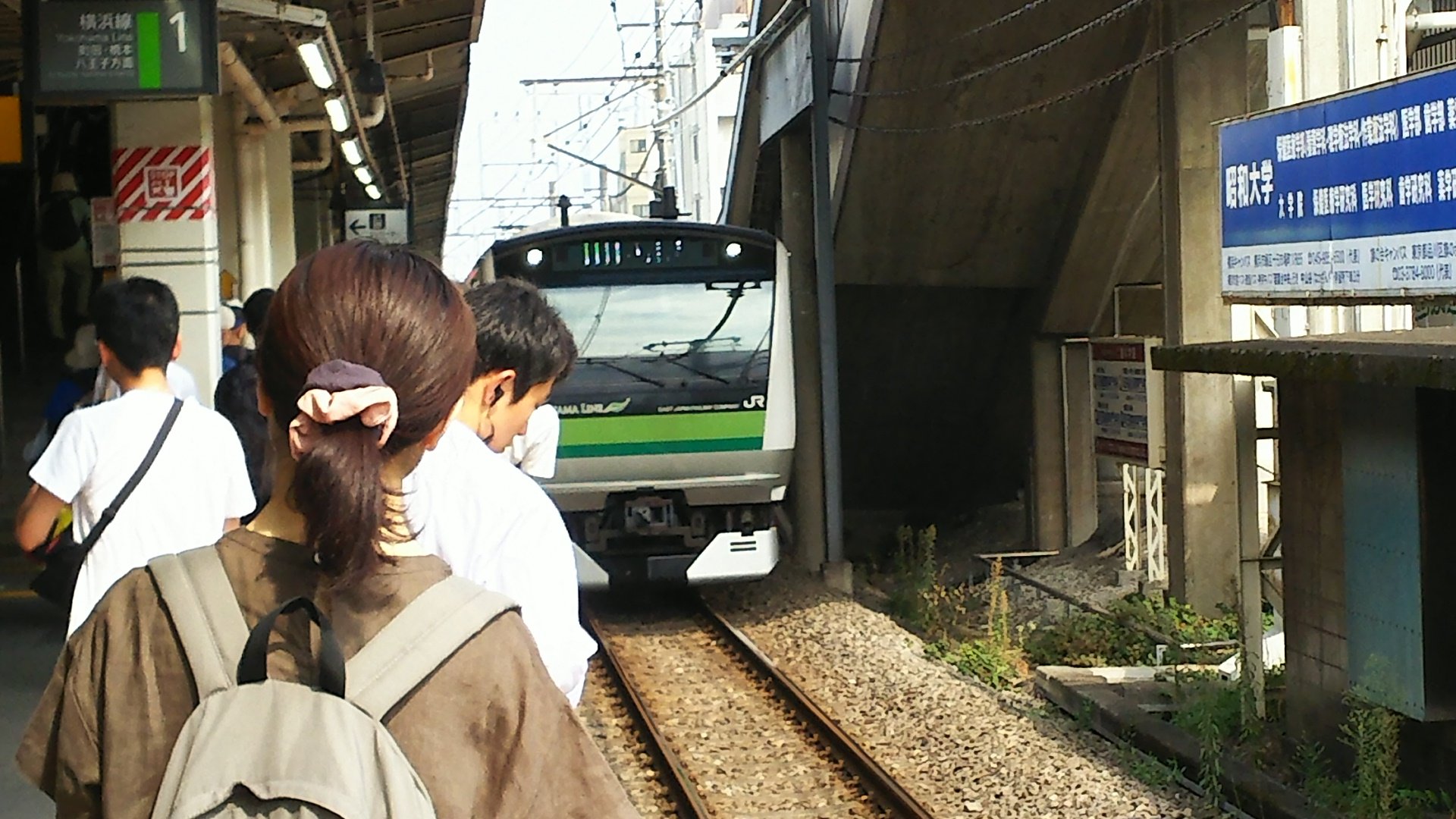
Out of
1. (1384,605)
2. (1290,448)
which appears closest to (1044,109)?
(1290,448)

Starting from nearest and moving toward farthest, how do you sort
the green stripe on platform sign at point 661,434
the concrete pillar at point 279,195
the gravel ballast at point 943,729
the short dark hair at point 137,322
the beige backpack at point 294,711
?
the beige backpack at point 294,711
the short dark hair at point 137,322
the gravel ballast at point 943,729
the green stripe on platform sign at point 661,434
the concrete pillar at point 279,195

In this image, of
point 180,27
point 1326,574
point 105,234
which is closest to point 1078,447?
point 1326,574

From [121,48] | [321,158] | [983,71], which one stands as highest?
[321,158]

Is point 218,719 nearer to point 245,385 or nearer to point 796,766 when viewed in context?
point 245,385

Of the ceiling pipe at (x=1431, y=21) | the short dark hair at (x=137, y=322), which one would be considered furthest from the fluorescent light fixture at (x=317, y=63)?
the ceiling pipe at (x=1431, y=21)

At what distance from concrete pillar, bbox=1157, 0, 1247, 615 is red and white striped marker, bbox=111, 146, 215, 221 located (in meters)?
6.02

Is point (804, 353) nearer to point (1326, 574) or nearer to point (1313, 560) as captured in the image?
point (1313, 560)

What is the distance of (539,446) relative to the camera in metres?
5.72

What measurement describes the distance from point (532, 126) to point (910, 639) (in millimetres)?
35522

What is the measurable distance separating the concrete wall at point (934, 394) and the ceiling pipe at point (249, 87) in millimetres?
5339

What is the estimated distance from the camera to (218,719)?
164cm

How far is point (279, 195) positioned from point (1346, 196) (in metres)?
12.2

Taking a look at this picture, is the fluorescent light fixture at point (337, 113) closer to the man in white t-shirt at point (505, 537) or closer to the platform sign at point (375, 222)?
the platform sign at point (375, 222)

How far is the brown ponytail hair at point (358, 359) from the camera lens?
1.75 m
